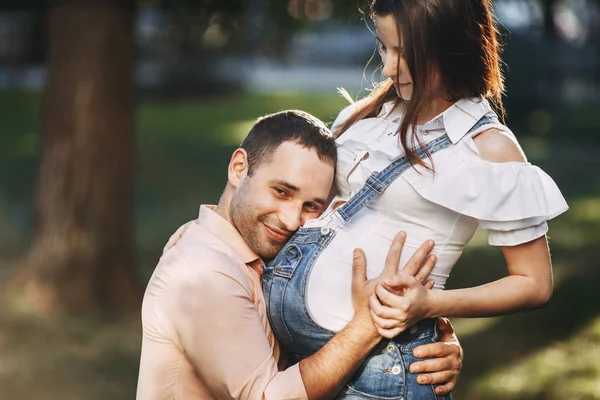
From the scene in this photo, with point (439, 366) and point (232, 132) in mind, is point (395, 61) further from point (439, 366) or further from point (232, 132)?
point (232, 132)

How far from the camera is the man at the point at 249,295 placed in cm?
261

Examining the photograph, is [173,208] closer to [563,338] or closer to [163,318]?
[563,338]

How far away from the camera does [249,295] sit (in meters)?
2.73

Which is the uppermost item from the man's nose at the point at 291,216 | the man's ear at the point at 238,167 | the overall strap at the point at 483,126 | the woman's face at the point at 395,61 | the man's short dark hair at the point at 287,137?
the woman's face at the point at 395,61

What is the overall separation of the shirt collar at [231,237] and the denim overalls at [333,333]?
62mm

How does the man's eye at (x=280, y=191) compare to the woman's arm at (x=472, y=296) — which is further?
the man's eye at (x=280, y=191)

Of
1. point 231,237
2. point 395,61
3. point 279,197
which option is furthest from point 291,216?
point 395,61

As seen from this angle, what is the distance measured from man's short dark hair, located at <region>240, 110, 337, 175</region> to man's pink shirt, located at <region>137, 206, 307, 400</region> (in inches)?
10.5

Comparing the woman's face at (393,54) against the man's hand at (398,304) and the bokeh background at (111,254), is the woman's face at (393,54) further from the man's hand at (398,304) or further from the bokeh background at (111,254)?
the bokeh background at (111,254)

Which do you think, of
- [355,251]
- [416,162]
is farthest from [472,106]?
[355,251]

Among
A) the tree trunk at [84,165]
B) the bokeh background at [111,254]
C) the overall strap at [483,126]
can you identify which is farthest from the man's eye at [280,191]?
the tree trunk at [84,165]

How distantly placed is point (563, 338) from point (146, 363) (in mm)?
5860

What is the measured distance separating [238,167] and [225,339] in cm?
60

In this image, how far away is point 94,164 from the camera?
314 inches
